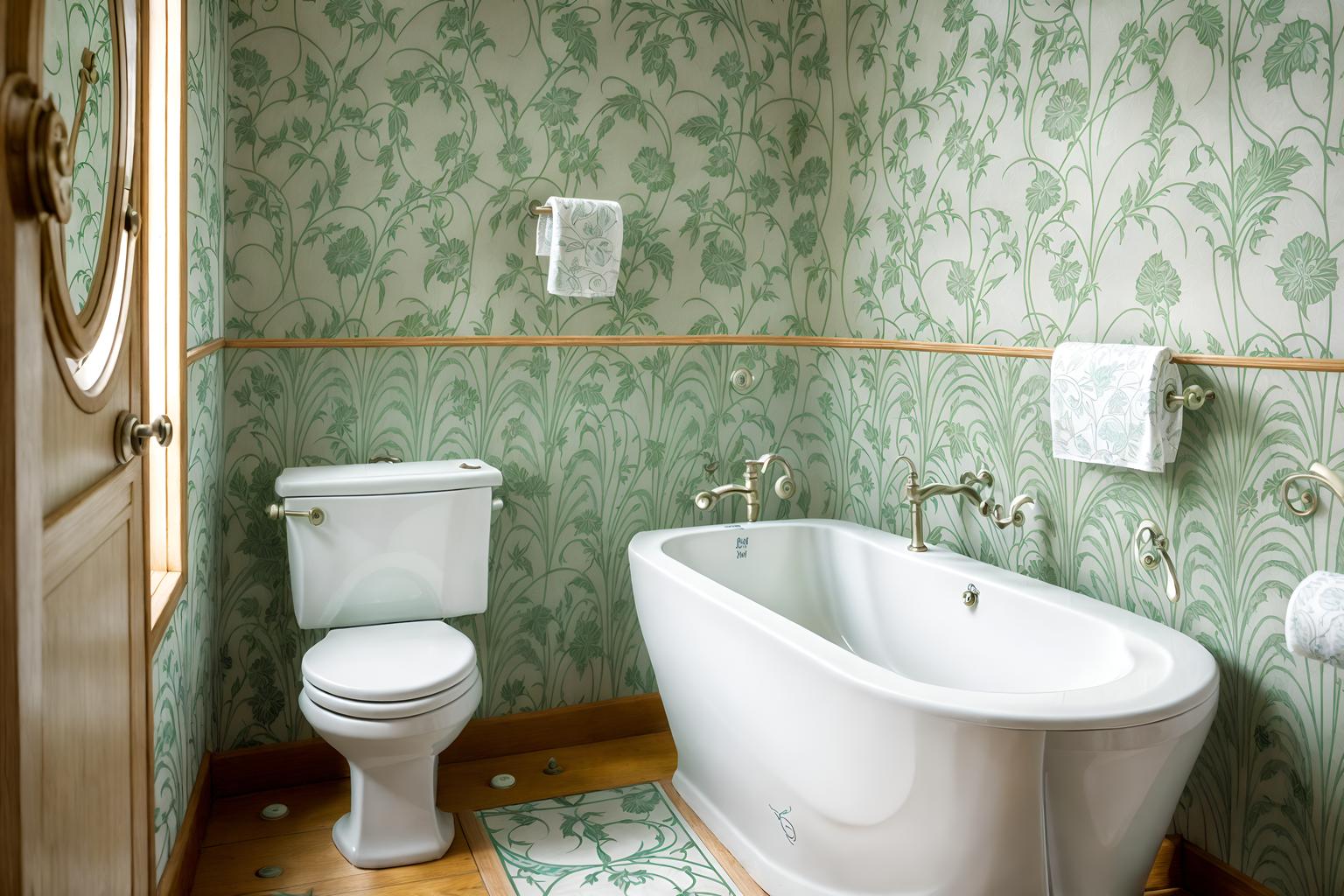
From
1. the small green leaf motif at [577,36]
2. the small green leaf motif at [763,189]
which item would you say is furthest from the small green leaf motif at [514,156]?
the small green leaf motif at [763,189]

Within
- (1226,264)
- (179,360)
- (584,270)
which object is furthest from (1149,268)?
(179,360)

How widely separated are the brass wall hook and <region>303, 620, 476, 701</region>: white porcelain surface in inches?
67.6

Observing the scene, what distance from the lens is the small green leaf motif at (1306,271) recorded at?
1.79 metres

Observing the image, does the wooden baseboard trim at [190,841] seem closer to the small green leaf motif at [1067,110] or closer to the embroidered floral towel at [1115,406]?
the embroidered floral towel at [1115,406]

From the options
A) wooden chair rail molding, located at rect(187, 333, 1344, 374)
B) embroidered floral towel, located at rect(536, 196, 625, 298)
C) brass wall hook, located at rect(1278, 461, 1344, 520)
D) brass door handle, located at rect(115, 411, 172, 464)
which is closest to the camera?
brass door handle, located at rect(115, 411, 172, 464)

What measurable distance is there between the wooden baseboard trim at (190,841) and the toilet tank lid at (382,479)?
0.72m

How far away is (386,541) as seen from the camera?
2.56 metres

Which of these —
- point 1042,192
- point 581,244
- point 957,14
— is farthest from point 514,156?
point 1042,192

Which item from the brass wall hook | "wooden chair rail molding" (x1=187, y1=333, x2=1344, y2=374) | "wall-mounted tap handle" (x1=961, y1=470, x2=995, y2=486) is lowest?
"wall-mounted tap handle" (x1=961, y1=470, x2=995, y2=486)

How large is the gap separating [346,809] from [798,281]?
78.7 inches

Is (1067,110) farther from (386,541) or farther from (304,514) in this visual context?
(304,514)

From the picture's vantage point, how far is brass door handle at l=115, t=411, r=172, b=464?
4.38 ft

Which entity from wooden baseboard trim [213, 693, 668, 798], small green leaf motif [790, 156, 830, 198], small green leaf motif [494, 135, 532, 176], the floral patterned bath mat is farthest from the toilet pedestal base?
small green leaf motif [790, 156, 830, 198]

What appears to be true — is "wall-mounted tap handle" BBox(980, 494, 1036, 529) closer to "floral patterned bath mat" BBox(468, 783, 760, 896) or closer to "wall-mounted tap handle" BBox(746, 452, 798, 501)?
"wall-mounted tap handle" BBox(746, 452, 798, 501)
